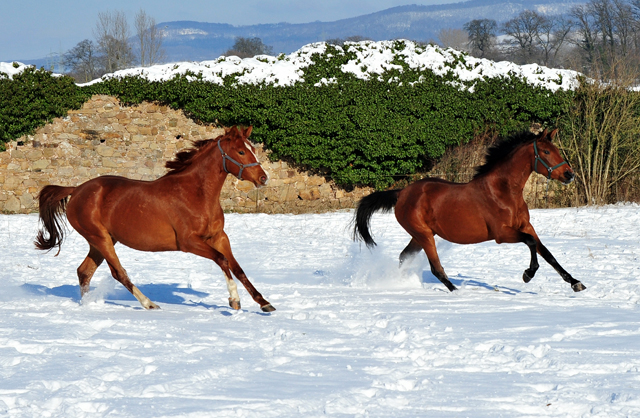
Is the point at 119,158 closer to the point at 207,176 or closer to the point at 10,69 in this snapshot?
the point at 10,69

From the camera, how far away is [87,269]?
6.49m

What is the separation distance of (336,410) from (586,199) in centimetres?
1413

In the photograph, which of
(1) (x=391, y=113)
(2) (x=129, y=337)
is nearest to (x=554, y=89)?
(1) (x=391, y=113)

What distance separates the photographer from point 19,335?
472 cm

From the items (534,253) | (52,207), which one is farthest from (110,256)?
(534,253)

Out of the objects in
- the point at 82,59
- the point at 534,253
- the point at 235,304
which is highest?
the point at 82,59

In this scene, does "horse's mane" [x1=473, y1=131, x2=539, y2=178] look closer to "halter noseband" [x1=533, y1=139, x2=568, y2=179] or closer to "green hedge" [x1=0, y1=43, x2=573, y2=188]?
"halter noseband" [x1=533, y1=139, x2=568, y2=179]

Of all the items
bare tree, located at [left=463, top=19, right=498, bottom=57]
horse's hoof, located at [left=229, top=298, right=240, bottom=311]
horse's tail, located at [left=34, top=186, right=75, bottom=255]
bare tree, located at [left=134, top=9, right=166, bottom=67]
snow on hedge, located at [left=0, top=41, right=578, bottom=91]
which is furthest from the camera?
bare tree, located at [left=463, top=19, right=498, bottom=57]

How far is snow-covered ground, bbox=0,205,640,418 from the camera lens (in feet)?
10.9

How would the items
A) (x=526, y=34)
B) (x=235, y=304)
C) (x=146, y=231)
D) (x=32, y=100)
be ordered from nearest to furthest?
(x=235, y=304)
(x=146, y=231)
(x=32, y=100)
(x=526, y=34)

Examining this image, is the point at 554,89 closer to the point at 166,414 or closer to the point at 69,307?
the point at 69,307

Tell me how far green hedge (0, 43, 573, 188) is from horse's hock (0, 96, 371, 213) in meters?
0.37

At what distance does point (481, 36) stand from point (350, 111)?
6732 cm

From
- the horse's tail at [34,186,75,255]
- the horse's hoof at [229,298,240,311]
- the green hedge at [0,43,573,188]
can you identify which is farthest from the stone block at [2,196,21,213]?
the horse's hoof at [229,298,240,311]
